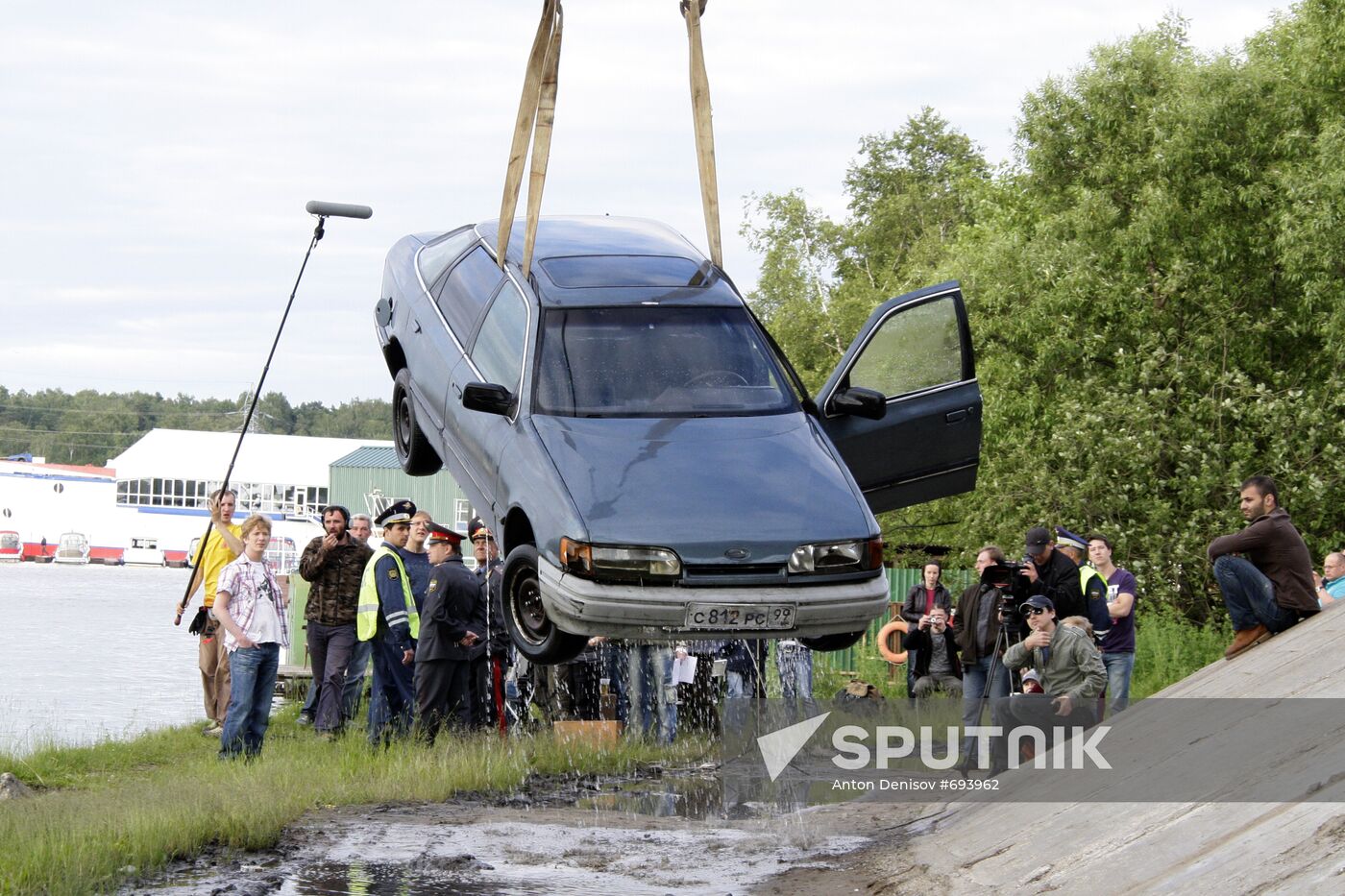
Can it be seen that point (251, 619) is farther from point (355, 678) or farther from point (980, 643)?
point (980, 643)

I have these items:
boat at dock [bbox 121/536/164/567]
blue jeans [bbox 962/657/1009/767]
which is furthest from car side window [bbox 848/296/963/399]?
boat at dock [bbox 121/536/164/567]

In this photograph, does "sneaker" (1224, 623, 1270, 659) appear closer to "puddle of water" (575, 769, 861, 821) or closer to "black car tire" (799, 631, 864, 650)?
"puddle of water" (575, 769, 861, 821)

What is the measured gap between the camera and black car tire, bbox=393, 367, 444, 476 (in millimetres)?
10578

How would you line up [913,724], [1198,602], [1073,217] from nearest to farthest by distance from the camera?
[913,724] < [1198,602] < [1073,217]

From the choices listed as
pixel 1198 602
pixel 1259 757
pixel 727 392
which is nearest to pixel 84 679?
pixel 1198 602

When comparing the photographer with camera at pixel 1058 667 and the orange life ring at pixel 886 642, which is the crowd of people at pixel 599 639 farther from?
the orange life ring at pixel 886 642

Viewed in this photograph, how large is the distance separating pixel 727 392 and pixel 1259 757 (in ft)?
11.0

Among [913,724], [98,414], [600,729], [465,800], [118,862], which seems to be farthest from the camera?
[98,414]

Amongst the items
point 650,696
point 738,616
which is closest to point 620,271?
point 738,616

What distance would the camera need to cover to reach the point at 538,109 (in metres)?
9.02

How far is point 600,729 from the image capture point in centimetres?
1324

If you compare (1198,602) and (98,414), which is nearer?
(1198,602)

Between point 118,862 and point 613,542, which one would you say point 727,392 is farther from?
point 118,862

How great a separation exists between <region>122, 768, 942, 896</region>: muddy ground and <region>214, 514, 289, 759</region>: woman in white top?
1.38 metres
